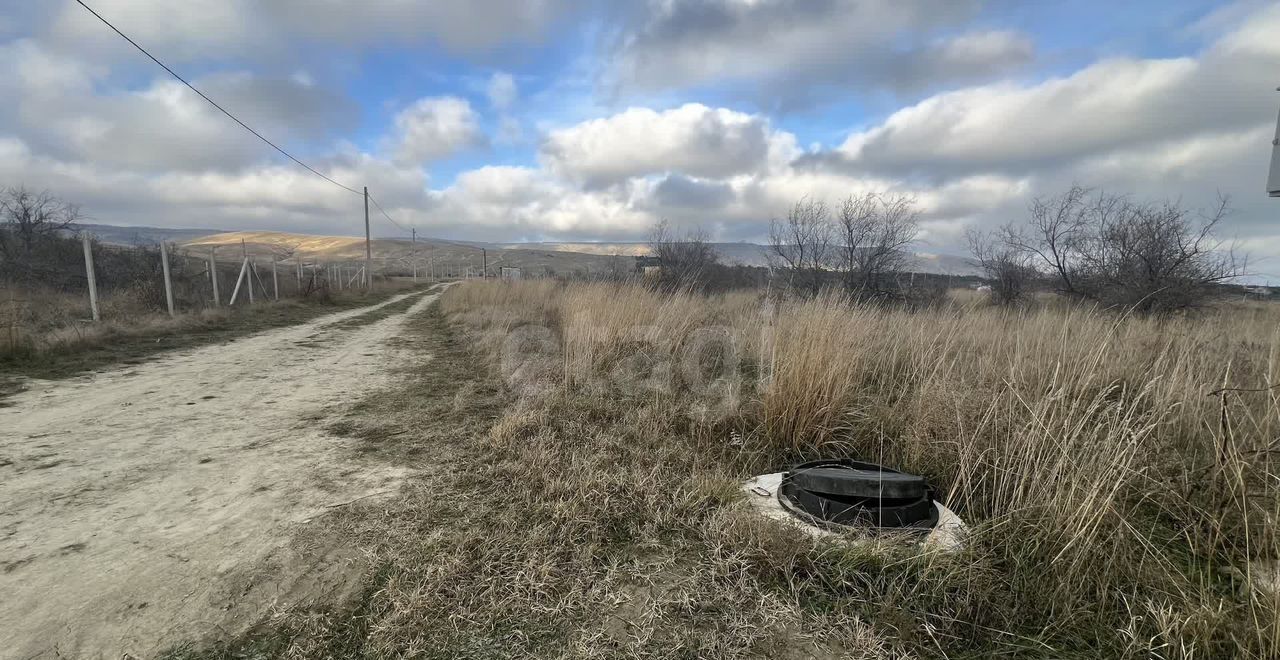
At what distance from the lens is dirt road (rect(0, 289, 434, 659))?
1690 millimetres

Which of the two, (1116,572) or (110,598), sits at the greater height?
(1116,572)

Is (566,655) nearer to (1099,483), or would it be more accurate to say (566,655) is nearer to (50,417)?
(1099,483)

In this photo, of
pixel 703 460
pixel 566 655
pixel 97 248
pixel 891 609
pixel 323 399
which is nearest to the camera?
pixel 566 655

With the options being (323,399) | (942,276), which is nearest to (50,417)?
(323,399)

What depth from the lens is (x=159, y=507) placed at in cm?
249

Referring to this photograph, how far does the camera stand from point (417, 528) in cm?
225

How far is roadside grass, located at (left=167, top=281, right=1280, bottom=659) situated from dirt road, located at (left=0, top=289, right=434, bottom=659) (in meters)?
0.23

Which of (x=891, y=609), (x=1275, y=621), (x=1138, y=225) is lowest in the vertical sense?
(x=891, y=609)

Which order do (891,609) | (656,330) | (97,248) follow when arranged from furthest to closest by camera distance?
(97,248)
(656,330)
(891,609)

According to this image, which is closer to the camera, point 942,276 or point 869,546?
point 869,546

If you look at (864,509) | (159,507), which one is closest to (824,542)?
(864,509)

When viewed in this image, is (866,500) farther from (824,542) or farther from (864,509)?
(824,542)

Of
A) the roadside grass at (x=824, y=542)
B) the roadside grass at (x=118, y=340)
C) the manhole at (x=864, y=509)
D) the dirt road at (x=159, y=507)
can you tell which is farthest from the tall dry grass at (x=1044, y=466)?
the roadside grass at (x=118, y=340)

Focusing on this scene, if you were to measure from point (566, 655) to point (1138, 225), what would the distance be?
13484mm
